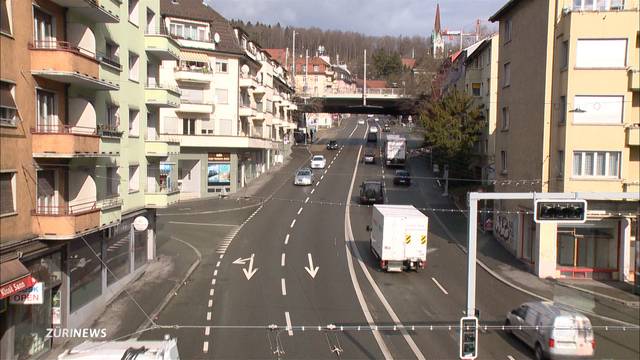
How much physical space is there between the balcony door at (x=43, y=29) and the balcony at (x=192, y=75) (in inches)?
1411

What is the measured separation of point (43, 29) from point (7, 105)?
367cm

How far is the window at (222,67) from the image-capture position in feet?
194

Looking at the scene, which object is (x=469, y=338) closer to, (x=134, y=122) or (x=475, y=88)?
(x=134, y=122)

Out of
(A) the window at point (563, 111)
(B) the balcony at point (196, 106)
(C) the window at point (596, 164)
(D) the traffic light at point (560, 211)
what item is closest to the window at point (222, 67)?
(B) the balcony at point (196, 106)

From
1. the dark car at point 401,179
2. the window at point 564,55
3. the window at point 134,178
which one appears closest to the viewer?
the window at point 134,178

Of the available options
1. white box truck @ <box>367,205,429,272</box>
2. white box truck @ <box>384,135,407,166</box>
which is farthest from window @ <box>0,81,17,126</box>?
white box truck @ <box>384,135,407,166</box>

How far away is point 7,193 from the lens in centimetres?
1722

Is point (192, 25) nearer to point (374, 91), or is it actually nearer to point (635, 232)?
point (635, 232)

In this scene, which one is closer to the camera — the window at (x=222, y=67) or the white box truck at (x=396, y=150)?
the window at (x=222, y=67)

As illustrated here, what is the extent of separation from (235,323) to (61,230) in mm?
7126

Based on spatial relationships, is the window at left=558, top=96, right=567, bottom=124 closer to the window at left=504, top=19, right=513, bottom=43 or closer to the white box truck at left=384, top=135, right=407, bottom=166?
the window at left=504, top=19, right=513, bottom=43

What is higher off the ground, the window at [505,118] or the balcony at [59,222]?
the window at [505,118]

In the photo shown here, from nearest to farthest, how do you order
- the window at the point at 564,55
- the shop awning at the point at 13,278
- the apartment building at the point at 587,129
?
the shop awning at the point at 13,278 → the apartment building at the point at 587,129 → the window at the point at 564,55

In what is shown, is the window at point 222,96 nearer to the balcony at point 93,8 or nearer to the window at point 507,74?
the window at point 507,74
